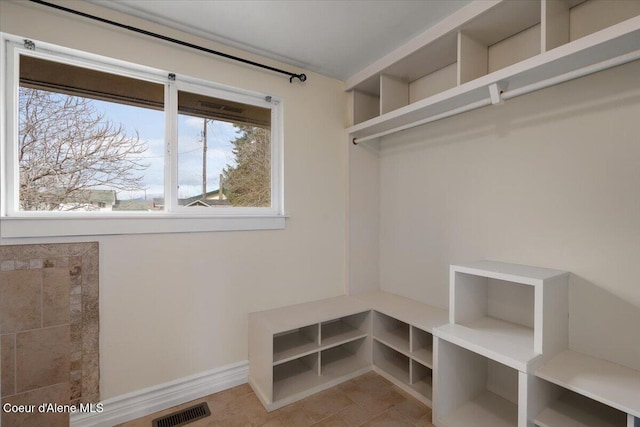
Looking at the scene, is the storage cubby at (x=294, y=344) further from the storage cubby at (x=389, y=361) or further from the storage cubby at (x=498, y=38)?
the storage cubby at (x=498, y=38)

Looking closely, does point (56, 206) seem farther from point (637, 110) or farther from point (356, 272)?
point (637, 110)

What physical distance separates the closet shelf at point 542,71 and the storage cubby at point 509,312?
37.7 inches

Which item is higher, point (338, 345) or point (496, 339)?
point (496, 339)

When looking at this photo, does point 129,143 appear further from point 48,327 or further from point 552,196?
point 552,196

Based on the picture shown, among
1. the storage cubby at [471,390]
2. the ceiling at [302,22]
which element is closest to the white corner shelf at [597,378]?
the storage cubby at [471,390]

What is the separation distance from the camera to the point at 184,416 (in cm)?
179

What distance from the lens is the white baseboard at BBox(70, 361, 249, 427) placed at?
5.57ft

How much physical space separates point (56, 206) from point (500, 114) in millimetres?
2745

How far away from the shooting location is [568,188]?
61.7 inches

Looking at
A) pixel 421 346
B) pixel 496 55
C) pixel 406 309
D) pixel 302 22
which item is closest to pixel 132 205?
pixel 302 22

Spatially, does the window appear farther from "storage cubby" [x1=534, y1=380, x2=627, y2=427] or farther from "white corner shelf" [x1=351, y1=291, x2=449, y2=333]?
"storage cubby" [x1=534, y1=380, x2=627, y2=427]

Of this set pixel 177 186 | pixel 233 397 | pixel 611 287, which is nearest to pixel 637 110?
pixel 611 287

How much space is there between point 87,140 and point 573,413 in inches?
118

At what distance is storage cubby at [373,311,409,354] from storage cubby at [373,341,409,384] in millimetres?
84
